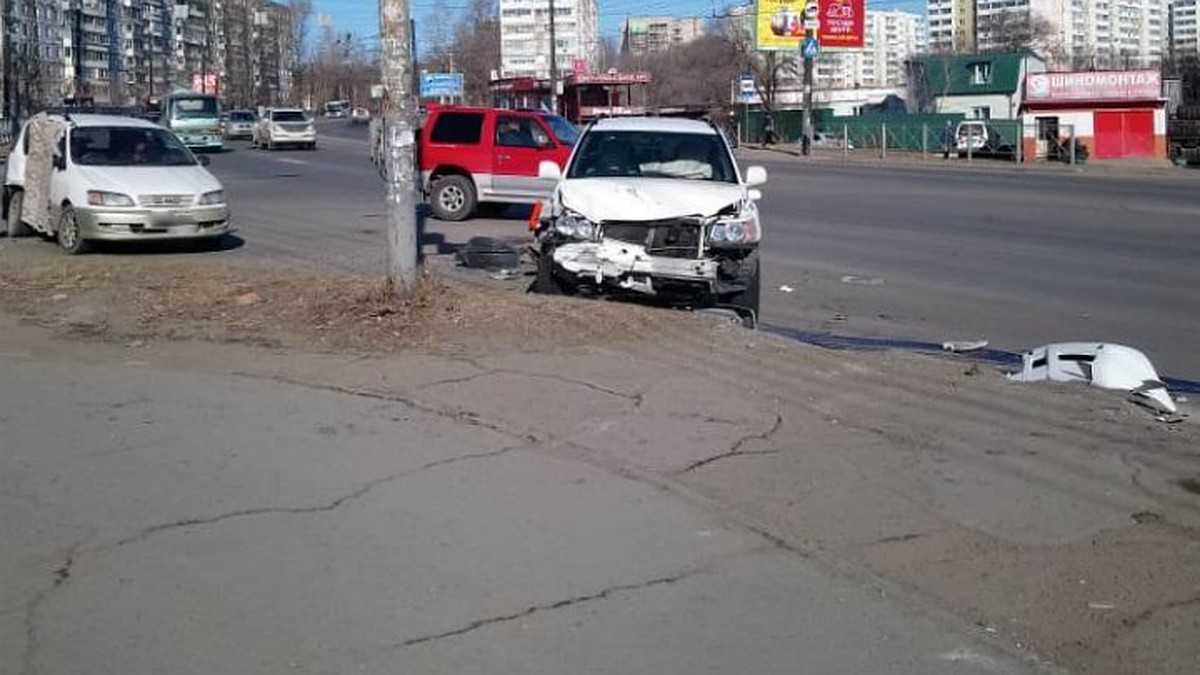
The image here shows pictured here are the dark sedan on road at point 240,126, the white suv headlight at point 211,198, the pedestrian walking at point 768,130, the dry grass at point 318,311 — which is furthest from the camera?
the pedestrian walking at point 768,130

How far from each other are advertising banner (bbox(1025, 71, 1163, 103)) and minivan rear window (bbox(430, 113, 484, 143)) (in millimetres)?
43193

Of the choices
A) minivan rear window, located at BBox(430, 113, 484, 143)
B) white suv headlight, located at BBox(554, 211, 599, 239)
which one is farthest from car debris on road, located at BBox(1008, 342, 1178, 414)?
minivan rear window, located at BBox(430, 113, 484, 143)

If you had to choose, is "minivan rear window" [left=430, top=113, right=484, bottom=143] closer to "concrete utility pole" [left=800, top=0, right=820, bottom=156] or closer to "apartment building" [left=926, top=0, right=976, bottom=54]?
"concrete utility pole" [left=800, top=0, right=820, bottom=156]

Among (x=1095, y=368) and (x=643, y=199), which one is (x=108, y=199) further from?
(x=1095, y=368)

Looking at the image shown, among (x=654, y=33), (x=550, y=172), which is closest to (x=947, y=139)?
(x=550, y=172)

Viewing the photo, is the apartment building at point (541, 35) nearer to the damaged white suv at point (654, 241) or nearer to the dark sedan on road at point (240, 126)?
the dark sedan on road at point (240, 126)

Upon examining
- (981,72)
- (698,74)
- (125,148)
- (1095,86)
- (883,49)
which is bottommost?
(125,148)

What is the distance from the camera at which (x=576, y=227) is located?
1129 centimetres

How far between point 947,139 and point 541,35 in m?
55.1

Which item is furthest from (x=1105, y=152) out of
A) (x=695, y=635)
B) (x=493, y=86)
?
(x=695, y=635)

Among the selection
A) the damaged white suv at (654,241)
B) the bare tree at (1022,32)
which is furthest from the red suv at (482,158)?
the bare tree at (1022,32)

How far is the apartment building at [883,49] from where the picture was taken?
161 m

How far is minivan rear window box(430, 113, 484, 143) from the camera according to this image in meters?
22.9

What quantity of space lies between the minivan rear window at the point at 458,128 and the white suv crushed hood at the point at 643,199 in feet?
37.4
